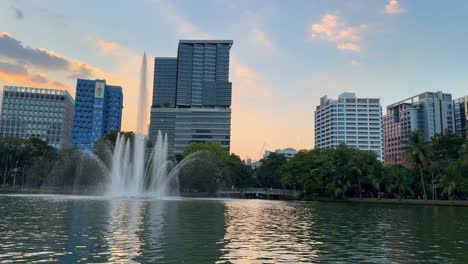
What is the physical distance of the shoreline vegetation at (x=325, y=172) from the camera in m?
97.3

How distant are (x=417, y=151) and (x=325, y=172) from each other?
2411 centimetres

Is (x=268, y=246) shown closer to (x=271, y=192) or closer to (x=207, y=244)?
(x=207, y=244)

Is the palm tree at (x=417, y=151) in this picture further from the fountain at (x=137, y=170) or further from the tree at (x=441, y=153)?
the fountain at (x=137, y=170)

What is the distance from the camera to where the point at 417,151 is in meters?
96.6

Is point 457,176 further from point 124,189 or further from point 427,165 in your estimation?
point 124,189

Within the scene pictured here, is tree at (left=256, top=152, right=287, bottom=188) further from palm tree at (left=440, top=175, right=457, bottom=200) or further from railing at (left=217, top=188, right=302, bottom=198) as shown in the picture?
palm tree at (left=440, top=175, right=457, bottom=200)

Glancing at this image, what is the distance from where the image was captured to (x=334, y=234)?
27.1 m

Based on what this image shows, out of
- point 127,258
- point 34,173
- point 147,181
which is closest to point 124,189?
point 147,181

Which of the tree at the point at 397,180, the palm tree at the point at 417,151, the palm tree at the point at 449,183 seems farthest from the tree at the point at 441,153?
the palm tree at the point at 449,183

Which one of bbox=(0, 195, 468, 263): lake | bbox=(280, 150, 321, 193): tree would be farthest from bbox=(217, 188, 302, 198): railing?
bbox=(0, 195, 468, 263): lake

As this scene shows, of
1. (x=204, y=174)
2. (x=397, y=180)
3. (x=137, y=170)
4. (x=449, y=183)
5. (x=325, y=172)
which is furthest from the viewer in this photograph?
(x=204, y=174)

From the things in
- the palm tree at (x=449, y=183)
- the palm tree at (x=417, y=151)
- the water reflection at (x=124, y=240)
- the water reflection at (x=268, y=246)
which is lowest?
the water reflection at (x=268, y=246)

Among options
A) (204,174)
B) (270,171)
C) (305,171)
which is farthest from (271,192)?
(270,171)

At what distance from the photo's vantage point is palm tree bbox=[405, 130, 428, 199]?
317 feet
